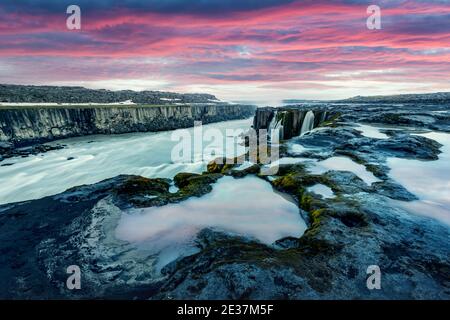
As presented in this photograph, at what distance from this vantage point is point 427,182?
11.8m

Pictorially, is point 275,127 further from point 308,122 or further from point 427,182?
point 427,182

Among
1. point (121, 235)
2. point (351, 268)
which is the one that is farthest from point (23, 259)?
point (351, 268)

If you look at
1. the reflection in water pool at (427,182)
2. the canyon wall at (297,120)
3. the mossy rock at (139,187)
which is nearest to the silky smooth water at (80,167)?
the mossy rock at (139,187)

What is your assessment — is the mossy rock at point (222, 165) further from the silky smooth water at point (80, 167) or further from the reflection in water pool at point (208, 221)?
the silky smooth water at point (80, 167)

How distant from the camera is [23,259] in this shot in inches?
301

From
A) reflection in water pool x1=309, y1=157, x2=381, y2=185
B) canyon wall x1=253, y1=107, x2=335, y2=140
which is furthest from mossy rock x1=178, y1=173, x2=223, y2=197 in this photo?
canyon wall x1=253, y1=107, x2=335, y2=140

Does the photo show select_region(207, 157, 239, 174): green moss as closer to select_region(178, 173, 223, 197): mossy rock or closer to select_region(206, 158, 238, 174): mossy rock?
select_region(206, 158, 238, 174): mossy rock

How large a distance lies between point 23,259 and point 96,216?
2.71m

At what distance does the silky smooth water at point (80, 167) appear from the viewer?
25973mm

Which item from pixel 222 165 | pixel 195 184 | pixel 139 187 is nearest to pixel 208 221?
pixel 195 184

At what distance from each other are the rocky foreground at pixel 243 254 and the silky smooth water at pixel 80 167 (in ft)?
49.9

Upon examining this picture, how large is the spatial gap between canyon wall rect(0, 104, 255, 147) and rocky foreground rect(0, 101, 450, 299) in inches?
1862

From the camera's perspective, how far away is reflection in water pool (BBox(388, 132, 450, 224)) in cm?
917
